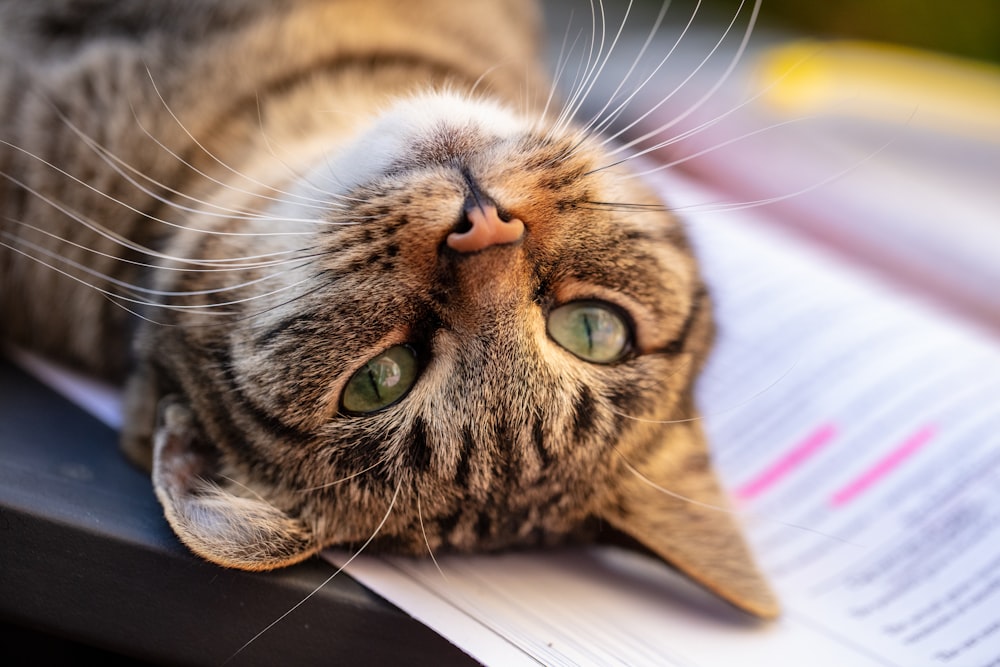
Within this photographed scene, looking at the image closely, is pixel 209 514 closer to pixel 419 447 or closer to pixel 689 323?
pixel 419 447

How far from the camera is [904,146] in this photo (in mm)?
1775

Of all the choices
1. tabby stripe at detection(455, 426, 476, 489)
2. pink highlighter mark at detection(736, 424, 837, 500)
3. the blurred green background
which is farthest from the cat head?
the blurred green background

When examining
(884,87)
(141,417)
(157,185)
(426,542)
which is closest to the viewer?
(426,542)

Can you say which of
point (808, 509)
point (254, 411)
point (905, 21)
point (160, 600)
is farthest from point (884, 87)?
point (160, 600)

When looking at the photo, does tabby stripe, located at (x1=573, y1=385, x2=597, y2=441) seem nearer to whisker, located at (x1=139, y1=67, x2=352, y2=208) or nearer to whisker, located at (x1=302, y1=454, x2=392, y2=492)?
whisker, located at (x1=302, y1=454, x2=392, y2=492)

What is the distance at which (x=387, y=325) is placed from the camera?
2.76ft

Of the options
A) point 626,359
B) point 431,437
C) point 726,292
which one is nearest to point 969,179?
point 726,292

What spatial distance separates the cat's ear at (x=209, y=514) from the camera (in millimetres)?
800

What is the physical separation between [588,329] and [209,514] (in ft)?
1.55

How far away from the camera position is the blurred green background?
2234mm

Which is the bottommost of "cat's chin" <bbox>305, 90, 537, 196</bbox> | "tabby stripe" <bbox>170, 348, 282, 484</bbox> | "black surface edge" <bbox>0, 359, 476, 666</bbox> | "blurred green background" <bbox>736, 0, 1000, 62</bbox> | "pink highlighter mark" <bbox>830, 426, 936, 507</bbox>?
"black surface edge" <bbox>0, 359, 476, 666</bbox>

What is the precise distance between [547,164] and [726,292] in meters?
0.65

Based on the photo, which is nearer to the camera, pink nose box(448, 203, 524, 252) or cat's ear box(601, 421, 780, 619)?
pink nose box(448, 203, 524, 252)

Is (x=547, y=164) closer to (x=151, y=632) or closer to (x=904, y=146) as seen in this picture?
(x=151, y=632)
